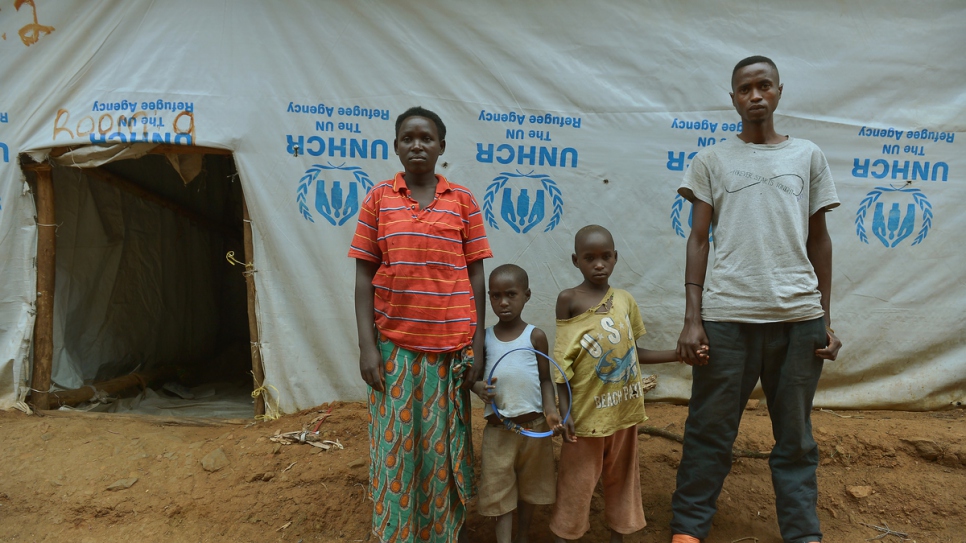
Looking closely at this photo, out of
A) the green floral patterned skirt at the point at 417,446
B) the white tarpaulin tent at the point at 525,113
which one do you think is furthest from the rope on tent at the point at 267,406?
the green floral patterned skirt at the point at 417,446

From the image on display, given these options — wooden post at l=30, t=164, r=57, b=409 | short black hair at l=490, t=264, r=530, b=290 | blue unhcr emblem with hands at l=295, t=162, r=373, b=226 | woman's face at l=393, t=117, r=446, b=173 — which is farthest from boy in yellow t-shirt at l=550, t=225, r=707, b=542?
wooden post at l=30, t=164, r=57, b=409

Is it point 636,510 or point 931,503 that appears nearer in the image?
point 636,510

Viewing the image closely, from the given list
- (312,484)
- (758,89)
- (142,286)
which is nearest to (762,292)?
(758,89)

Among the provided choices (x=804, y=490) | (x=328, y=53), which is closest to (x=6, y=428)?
(x=328, y=53)

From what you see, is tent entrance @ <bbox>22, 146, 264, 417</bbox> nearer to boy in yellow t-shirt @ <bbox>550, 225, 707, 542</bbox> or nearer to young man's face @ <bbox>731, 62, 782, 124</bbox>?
boy in yellow t-shirt @ <bbox>550, 225, 707, 542</bbox>

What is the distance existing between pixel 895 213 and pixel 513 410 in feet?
8.52

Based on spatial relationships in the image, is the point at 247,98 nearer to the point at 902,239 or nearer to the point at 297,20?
the point at 297,20

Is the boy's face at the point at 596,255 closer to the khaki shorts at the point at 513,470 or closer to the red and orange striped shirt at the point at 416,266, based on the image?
the red and orange striped shirt at the point at 416,266

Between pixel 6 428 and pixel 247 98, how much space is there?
2.17 m

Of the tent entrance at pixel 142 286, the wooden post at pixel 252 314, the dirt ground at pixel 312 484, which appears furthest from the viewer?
the tent entrance at pixel 142 286

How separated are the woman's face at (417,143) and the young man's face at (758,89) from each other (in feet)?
3.46

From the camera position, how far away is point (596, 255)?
7.14ft

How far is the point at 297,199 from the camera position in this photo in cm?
336

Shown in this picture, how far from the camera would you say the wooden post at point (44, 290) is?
346cm
